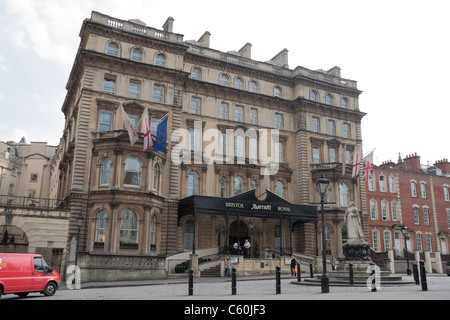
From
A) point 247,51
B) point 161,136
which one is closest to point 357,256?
point 161,136

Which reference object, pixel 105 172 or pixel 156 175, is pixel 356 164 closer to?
pixel 156 175

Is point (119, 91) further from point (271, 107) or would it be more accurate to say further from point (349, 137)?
point (349, 137)

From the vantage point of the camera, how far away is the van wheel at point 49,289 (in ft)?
58.0

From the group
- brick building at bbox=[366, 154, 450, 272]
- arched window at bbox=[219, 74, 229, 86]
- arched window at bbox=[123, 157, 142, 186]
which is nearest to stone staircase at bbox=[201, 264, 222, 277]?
arched window at bbox=[123, 157, 142, 186]

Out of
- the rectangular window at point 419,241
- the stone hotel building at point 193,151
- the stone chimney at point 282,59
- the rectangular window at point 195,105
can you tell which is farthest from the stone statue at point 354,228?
the rectangular window at point 419,241

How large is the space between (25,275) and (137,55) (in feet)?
74.9

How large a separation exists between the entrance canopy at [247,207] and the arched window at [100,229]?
21.2 feet

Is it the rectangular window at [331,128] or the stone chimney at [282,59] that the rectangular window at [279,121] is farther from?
the stone chimney at [282,59]

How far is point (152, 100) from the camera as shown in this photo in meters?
34.8

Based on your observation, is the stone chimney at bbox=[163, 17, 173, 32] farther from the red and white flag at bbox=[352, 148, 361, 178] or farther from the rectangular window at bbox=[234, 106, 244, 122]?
the red and white flag at bbox=[352, 148, 361, 178]

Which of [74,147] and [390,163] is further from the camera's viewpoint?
[390,163]
